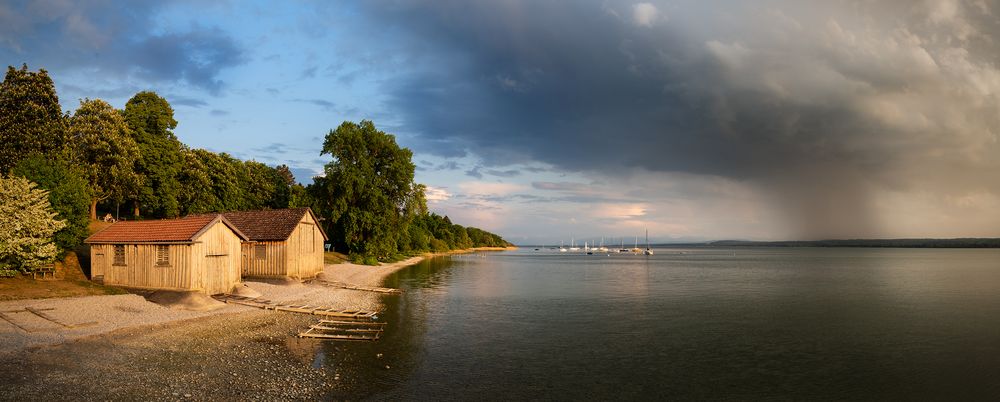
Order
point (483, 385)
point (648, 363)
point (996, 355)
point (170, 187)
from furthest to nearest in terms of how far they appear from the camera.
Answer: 1. point (170, 187)
2. point (996, 355)
3. point (648, 363)
4. point (483, 385)

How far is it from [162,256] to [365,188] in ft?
134

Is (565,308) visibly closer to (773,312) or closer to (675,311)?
(675,311)

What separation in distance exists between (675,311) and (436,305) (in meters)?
18.8

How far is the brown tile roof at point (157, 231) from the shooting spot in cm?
3316

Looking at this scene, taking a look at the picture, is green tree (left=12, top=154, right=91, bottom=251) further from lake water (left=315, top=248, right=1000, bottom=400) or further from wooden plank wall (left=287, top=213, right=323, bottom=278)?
lake water (left=315, top=248, right=1000, bottom=400)

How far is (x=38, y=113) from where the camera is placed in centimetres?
5088

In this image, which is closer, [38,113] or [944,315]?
[944,315]

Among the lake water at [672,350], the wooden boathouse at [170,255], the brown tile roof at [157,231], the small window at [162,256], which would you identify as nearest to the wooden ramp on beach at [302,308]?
the wooden boathouse at [170,255]

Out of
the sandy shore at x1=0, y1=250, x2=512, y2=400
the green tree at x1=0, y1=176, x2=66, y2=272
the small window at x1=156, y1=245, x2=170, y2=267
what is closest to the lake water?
the sandy shore at x1=0, y1=250, x2=512, y2=400

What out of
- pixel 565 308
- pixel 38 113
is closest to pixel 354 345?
pixel 565 308

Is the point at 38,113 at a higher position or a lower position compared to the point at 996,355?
higher

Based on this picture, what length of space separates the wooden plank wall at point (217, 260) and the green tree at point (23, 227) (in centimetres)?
965

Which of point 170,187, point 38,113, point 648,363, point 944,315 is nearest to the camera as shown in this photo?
point 648,363

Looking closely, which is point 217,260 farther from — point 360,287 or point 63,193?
point 63,193
